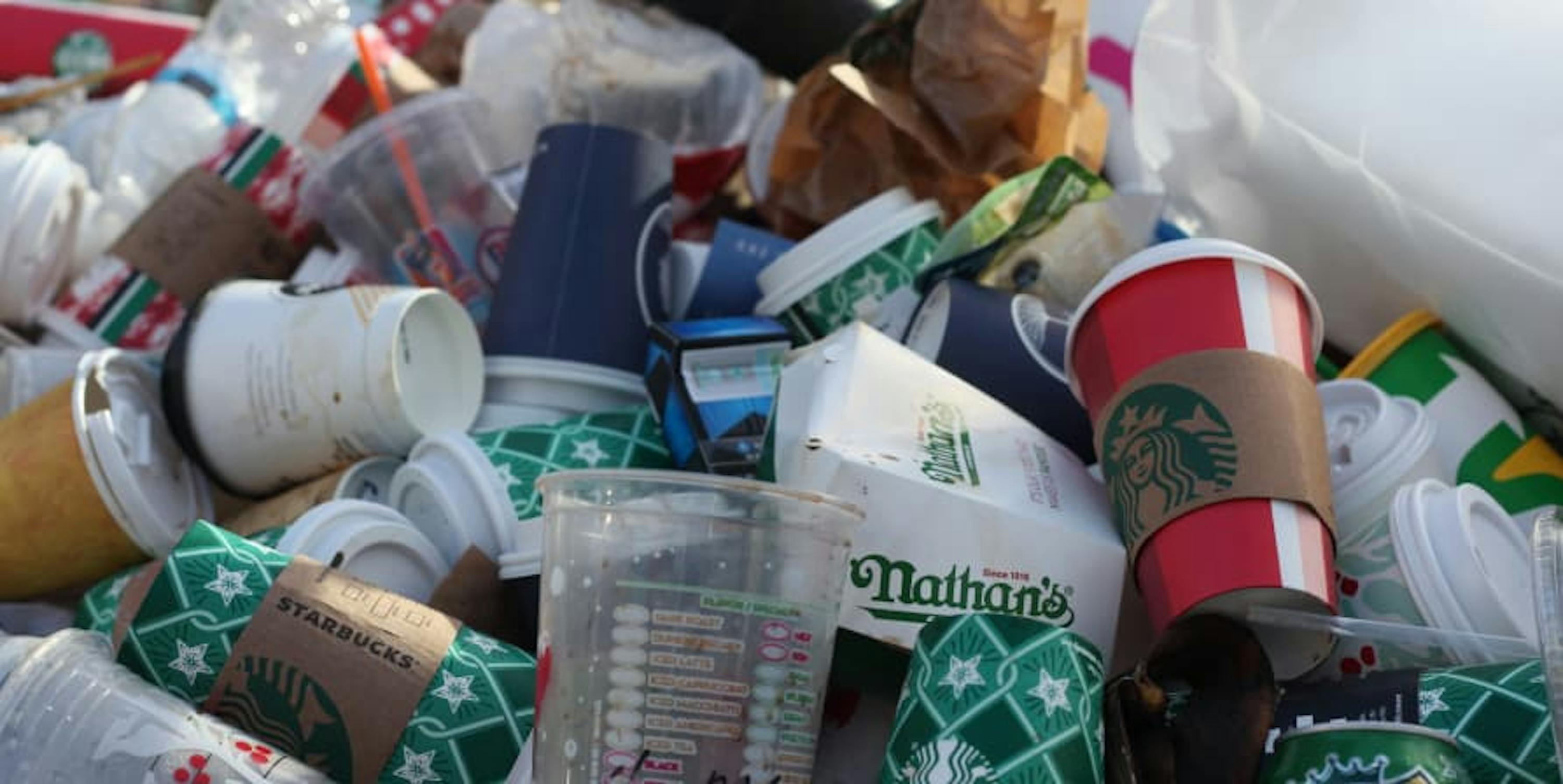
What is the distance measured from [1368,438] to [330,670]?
38.5 inches

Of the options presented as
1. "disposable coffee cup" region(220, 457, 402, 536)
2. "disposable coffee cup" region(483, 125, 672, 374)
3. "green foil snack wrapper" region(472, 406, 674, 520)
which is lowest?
"disposable coffee cup" region(220, 457, 402, 536)

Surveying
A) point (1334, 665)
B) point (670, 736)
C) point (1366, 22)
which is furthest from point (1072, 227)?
point (670, 736)

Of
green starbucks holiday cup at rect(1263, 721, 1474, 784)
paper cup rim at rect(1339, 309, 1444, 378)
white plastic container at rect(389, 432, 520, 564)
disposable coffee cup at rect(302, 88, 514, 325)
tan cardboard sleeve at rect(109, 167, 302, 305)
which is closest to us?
green starbucks holiday cup at rect(1263, 721, 1474, 784)

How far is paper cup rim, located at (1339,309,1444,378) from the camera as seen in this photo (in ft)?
5.74

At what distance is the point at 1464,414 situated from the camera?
1696 millimetres

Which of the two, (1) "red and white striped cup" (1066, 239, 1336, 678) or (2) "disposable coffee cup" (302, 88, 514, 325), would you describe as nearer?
(1) "red and white striped cup" (1066, 239, 1336, 678)

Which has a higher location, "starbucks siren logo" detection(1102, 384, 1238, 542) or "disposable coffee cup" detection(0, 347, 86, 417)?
Result: "starbucks siren logo" detection(1102, 384, 1238, 542)

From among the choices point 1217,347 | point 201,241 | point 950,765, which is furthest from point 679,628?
point 201,241

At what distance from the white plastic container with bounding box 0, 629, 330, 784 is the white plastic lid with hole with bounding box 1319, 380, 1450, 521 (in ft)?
3.11

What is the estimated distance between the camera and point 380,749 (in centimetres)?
129

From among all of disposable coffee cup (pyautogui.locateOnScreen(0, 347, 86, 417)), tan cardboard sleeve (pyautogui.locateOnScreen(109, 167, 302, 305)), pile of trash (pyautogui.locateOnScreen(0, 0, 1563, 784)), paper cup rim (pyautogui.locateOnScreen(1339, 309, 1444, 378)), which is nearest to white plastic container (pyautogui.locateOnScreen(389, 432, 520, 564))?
pile of trash (pyautogui.locateOnScreen(0, 0, 1563, 784))

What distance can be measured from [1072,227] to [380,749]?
1074 millimetres

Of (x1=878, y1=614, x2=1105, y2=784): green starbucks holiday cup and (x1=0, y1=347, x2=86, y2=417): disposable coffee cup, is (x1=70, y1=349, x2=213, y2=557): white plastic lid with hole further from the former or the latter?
(x1=878, y1=614, x2=1105, y2=784): green starbucks holiday cup

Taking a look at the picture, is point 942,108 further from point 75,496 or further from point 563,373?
point 75,496
